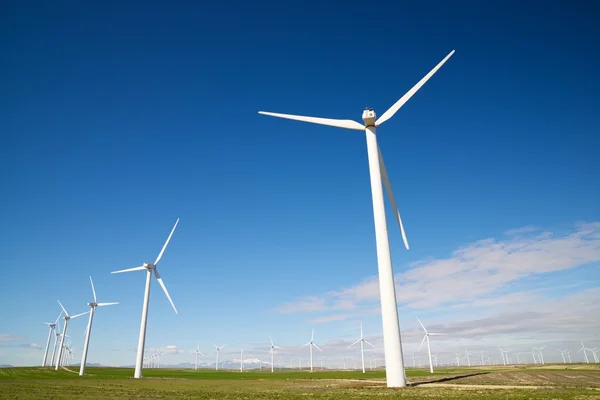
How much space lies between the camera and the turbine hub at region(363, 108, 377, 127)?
170 feet

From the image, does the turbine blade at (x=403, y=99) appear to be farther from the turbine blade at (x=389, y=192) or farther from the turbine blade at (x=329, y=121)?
the turbine blade at (x=389, y=192)

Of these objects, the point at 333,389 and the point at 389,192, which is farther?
the point at 389,192

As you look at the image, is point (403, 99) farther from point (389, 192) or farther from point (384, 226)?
point (384, 226)

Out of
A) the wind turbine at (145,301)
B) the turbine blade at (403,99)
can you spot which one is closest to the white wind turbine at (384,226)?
the turbine blade at (403,99)

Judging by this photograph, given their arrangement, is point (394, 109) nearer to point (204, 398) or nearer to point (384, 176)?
point (384, 176)

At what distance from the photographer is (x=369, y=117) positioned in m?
51.7

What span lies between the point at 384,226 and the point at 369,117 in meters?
16.3

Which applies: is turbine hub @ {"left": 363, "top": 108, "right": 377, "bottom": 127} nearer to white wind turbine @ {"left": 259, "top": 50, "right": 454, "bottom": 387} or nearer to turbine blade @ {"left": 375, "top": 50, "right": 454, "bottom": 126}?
white wind turbine @ {"left": 259, "top": 50, "right": 454, "bottom": 387}

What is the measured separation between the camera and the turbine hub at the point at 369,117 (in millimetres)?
51750

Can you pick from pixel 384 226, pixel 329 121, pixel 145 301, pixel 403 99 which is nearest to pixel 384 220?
pixel 384 226

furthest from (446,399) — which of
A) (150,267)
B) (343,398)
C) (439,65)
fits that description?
(150,267)

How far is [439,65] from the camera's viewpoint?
52.8 m

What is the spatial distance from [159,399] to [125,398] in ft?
10.7

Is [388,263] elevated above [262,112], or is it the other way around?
[262,112]
